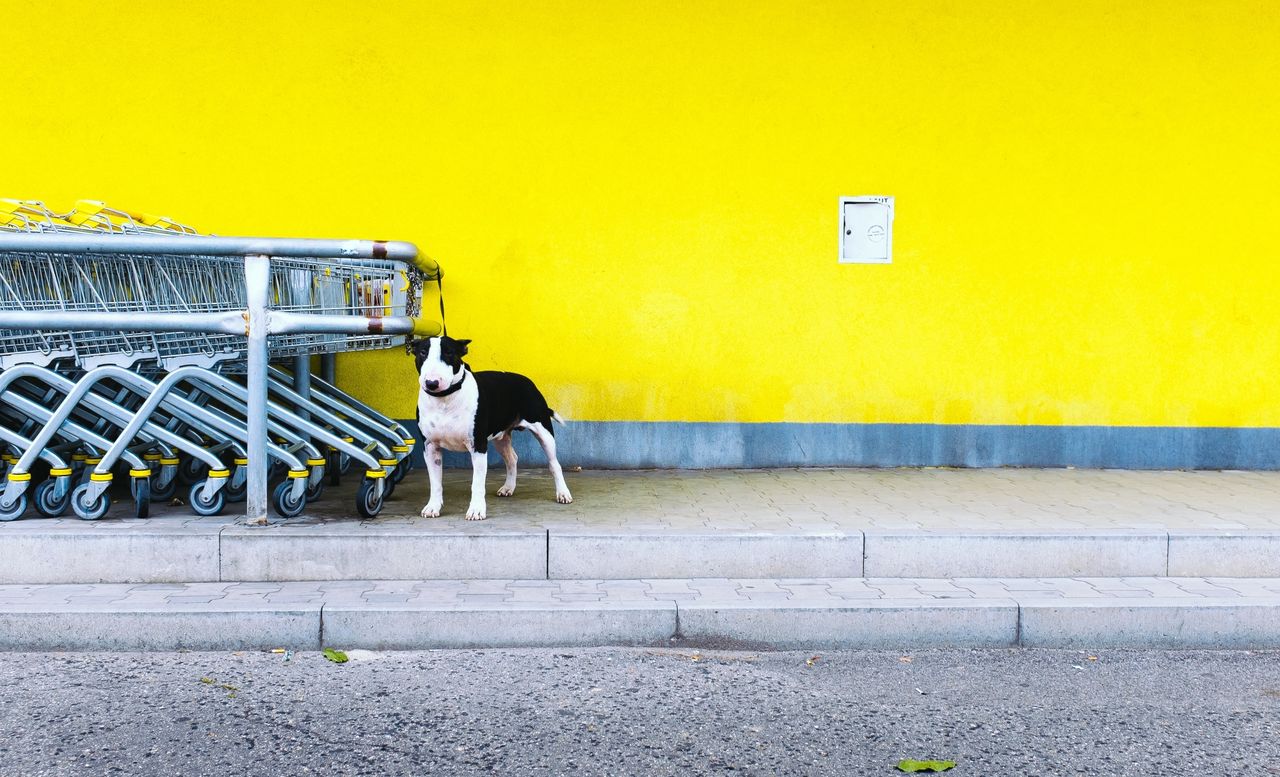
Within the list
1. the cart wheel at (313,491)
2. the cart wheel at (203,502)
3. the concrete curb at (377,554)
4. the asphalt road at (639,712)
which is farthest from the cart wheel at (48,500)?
the asphalt road at (639,712)

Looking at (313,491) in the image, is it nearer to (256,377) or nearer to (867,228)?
(256,377)

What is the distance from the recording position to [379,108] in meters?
7.43

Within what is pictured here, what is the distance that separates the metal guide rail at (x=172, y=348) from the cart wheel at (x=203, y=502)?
0.01 m

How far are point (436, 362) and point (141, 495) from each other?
1692 millimetres

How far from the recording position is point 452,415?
5.39 m

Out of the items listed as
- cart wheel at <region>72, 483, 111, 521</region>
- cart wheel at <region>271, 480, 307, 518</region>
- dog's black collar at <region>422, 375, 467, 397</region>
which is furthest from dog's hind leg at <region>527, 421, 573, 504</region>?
cart wheel at <region>72, 483, 111, 521</region>

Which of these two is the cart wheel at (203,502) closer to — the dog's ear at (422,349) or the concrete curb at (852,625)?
the dog's ear at (422,349)

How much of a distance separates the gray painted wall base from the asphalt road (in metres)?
3.36

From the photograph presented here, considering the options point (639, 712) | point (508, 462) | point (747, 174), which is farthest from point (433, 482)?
point (747, 174)

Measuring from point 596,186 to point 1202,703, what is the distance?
17.1ft

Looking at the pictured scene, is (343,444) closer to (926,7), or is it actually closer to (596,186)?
(596,186)

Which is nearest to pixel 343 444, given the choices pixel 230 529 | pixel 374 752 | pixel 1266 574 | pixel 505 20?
pixel 230 529

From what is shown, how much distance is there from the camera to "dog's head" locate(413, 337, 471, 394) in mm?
5223

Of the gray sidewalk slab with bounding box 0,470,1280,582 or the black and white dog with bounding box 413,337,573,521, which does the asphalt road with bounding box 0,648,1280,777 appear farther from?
the black and white dog with bounding box 413,337,573,521
